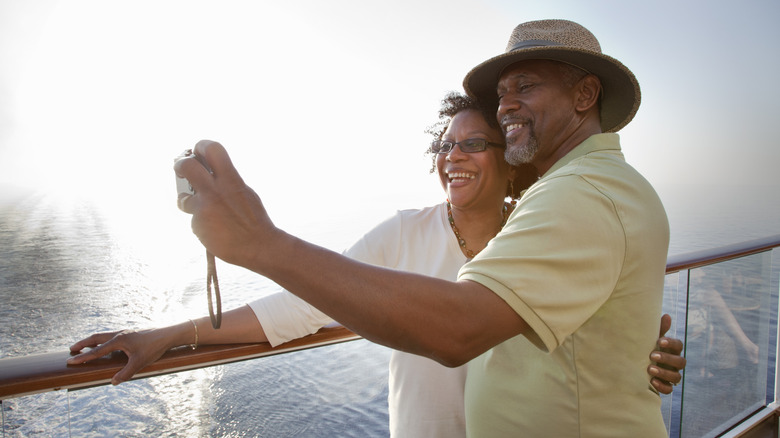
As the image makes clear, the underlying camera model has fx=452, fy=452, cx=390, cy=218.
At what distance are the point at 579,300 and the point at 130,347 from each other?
0.87 metres

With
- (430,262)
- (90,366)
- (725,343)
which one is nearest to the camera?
(90,366)

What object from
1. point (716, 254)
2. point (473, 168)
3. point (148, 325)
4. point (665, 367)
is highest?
point (473, 168)

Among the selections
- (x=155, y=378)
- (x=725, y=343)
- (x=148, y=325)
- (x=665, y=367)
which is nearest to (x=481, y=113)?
(x=665, y=367)

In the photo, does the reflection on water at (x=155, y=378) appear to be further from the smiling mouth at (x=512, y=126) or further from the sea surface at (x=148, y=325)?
the smiling mouth at (x=512, y=126)

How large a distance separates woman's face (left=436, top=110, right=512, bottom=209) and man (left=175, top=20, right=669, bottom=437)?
56cm

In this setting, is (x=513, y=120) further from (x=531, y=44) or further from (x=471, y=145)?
(x=471, y=145)

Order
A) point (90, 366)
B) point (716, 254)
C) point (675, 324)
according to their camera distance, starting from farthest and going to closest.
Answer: point (675, 324) → point (716, 254) → point (90, 366)

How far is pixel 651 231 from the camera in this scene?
76cm

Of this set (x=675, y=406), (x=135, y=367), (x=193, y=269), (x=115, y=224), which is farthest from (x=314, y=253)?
(x=115, y=224)

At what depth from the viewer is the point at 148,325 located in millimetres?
9633

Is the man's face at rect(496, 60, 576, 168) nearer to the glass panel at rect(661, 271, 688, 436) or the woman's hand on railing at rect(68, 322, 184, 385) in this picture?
the woman's hand on railing at rect(68, 322, 184, 385)

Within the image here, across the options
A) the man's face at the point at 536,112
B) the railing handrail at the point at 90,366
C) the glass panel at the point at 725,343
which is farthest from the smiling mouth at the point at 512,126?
the glass panel at the point at 725,343

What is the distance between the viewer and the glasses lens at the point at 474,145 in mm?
1647

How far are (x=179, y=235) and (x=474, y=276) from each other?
63.6 ft
